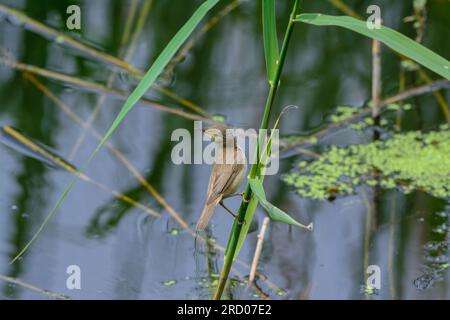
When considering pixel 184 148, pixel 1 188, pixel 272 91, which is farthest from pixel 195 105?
pixel 272 91

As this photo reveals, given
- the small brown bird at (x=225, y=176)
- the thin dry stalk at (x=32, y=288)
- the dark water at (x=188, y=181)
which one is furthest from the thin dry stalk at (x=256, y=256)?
the thin dry stalk at (x=32, y=288)

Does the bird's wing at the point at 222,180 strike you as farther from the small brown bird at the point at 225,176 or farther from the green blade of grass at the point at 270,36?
the green blade of grass at the point at 270,36

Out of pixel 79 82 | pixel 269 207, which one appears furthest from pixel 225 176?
pixel 79 82

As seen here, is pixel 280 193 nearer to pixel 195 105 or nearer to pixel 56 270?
pixel 195 105

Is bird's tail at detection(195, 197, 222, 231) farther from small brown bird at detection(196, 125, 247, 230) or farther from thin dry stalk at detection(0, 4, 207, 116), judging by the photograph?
thin dry stalk at detection(0, 4, 207, 116)

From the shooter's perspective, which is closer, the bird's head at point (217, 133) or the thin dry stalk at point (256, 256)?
the bird's head at point (217, 133)

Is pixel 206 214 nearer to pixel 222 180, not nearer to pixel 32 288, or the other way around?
pixel 222 180
